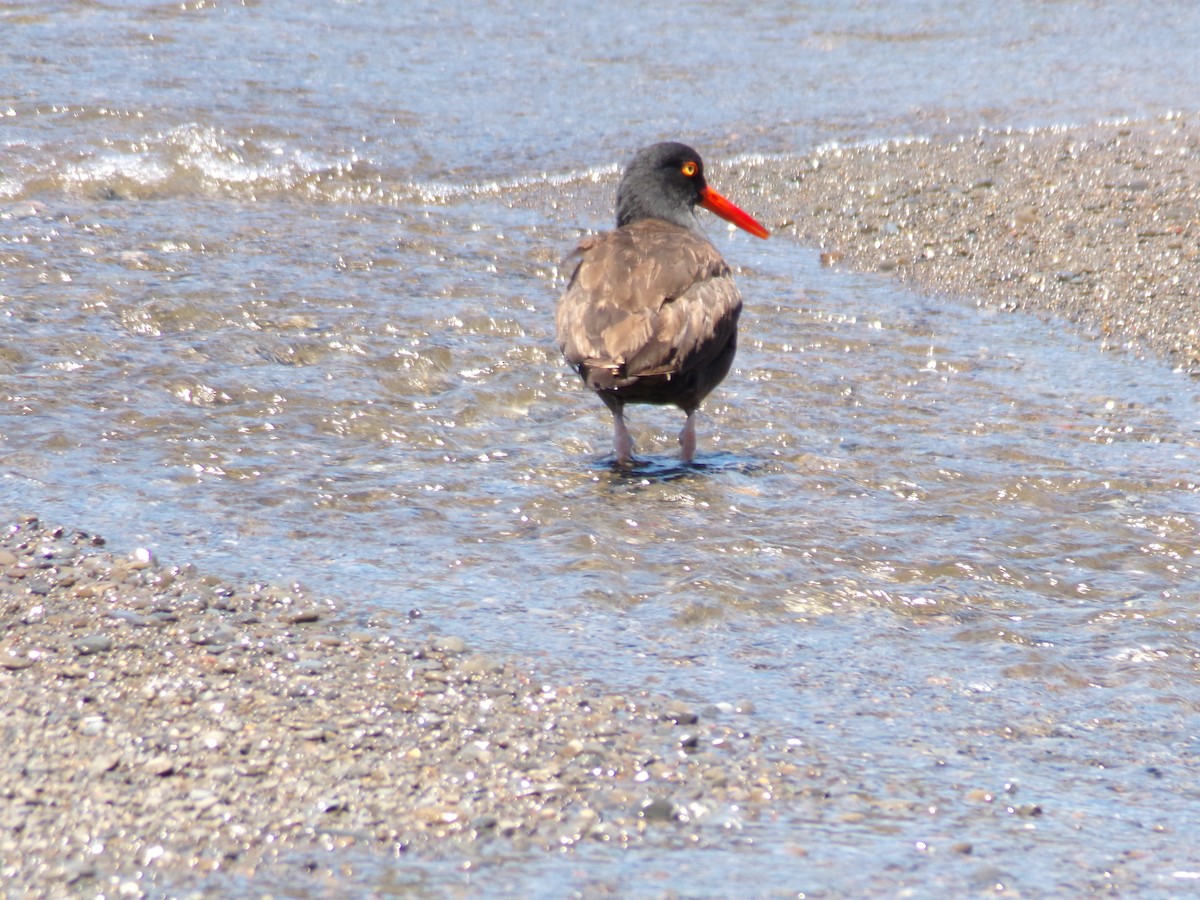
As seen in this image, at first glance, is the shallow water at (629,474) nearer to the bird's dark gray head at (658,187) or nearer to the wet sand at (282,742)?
the wet sand at (282,742)

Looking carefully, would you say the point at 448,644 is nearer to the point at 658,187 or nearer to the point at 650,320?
the point at 650,320

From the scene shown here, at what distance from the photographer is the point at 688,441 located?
6094 mm

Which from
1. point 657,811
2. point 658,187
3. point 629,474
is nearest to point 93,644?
point 657,811

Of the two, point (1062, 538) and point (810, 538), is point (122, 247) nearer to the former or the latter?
point (810, 538)

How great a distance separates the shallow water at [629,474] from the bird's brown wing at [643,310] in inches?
17.7

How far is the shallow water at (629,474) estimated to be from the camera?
3502 mm

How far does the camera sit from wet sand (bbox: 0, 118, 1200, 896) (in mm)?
3000

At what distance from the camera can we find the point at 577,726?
3.55 m

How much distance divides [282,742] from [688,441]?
302 centimetres

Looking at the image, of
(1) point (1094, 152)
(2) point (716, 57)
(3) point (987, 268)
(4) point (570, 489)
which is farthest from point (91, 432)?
(2) point (716, 57)

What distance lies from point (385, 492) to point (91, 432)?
4.08 ft

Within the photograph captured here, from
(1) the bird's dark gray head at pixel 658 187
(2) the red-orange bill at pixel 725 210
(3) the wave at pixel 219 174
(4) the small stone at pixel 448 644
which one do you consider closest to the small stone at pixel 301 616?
(4) the small stone at pixel 448 644

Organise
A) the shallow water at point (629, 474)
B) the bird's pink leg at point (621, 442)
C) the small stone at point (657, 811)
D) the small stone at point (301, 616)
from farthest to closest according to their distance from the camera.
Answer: the bird's pink leg at point (621, 442) < the small stone at point (301, 616) < the shallow water at point (629, 474) < the small stone at point (657, 811)

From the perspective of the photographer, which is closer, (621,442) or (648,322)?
(648,322)
